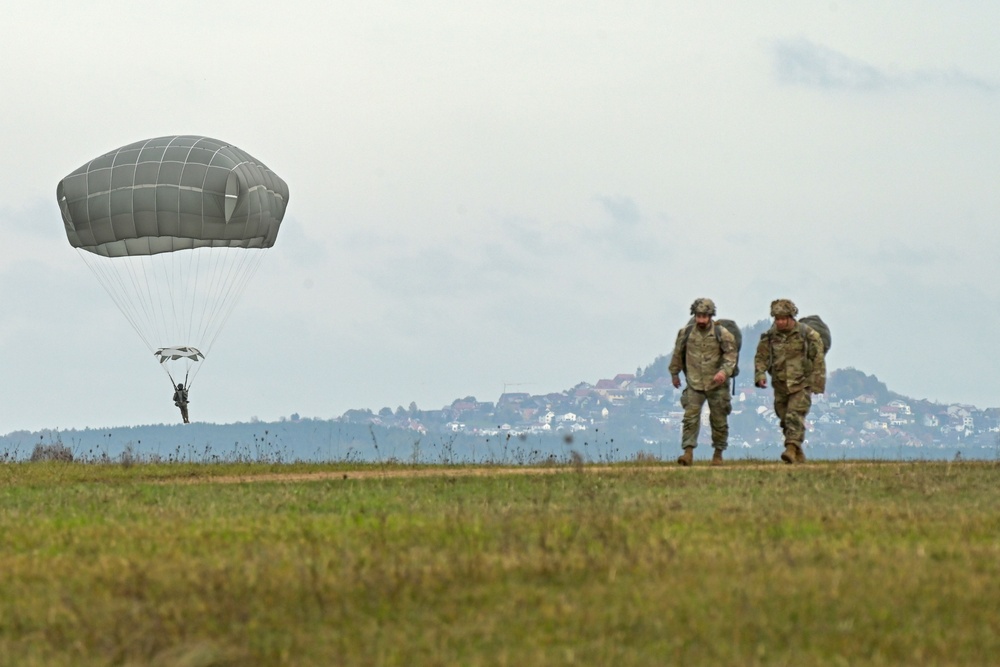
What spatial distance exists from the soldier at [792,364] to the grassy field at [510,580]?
6177 millimetres

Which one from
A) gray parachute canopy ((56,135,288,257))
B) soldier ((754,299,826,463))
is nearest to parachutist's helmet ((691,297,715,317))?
soldier ((754,299,826,463))

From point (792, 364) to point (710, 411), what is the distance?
148 cm

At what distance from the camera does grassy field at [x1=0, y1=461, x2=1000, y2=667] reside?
8570 millimetres

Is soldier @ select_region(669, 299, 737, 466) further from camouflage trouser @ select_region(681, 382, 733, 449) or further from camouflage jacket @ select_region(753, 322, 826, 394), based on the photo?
camouflage jacket @ select_region(753, 322, 826, 394)

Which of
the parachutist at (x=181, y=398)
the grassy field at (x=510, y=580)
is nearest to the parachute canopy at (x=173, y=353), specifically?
the parachutist at (x=181, y=398)

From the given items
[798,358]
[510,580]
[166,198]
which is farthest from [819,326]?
[510,580]

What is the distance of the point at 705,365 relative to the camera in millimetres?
22531

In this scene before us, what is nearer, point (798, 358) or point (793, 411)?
point (798, 358)

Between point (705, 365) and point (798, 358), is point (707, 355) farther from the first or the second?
point (798, 358)

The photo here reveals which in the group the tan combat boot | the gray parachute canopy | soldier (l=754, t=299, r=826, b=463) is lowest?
the tan combat boot

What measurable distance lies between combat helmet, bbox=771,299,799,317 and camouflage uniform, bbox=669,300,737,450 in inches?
31.1

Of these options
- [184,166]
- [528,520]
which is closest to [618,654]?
[528,520]

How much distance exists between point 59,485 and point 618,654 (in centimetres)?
1414

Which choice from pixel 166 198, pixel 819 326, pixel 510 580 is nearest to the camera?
pixel 510 580
